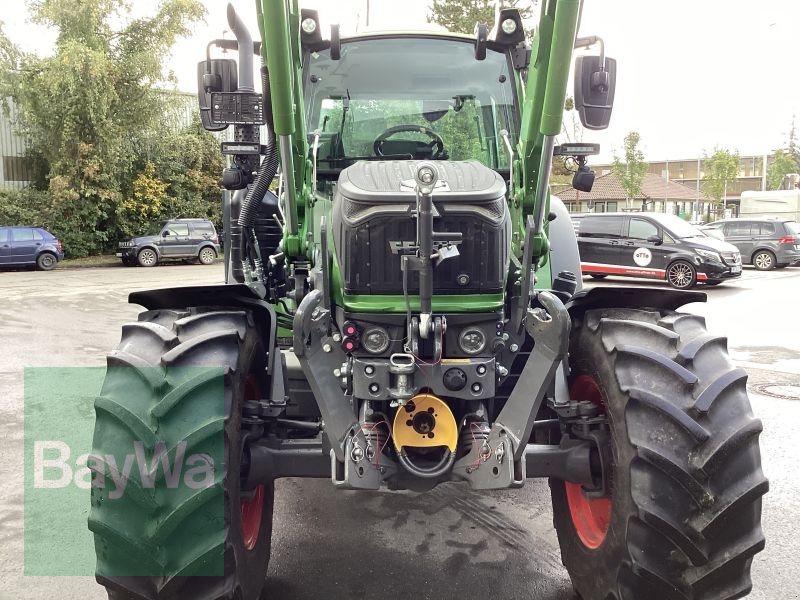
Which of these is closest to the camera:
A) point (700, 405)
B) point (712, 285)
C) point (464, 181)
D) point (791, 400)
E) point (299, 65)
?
point (700, 405)

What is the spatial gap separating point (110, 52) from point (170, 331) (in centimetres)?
2845

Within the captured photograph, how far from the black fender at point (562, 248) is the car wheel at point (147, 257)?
23.7 m

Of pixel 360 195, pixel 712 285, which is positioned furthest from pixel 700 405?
pixel 712 285

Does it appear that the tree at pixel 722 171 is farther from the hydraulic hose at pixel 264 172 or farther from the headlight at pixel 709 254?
the hydraulic hose at pixel 264 172

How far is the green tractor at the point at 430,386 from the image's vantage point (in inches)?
106

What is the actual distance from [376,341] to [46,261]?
24503 millimetres

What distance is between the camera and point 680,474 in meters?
2.65

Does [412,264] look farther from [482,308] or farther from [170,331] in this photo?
[170,331]

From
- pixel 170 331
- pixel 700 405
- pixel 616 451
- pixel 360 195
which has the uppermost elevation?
pixel 360 195

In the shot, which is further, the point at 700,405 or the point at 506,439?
the point at 506,439

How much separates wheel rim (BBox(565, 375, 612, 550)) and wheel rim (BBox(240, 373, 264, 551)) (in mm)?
1491

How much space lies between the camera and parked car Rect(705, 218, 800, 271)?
78.0 ft

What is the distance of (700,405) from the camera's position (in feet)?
8.84

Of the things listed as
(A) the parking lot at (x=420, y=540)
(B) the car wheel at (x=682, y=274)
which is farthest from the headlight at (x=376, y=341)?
(B) the car wheel at (x=682, y=274)
